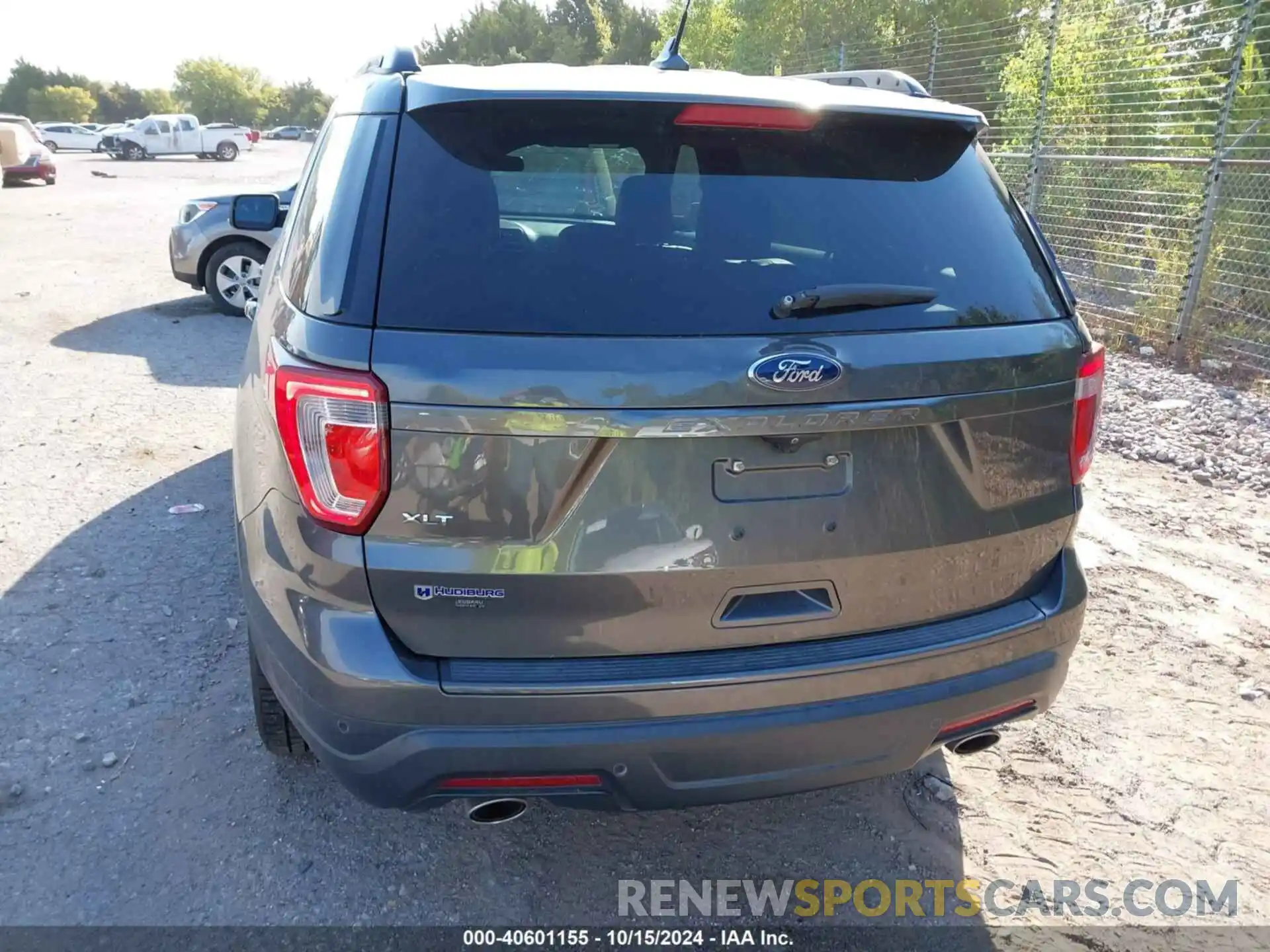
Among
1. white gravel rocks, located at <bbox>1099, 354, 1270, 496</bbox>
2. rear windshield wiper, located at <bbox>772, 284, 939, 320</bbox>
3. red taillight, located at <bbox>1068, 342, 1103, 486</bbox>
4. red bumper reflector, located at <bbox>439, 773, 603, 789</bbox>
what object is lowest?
white gravel rocks, located at <bbox>1099, 354, 1270, 496</bbox>

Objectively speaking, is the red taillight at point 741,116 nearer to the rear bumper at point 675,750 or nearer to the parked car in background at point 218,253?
the rear bumper at point 675,750

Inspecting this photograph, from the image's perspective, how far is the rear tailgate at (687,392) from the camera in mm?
1886

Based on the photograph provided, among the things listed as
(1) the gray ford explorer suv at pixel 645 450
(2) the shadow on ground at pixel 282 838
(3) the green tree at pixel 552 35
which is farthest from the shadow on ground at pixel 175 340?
(3) the green tree at pixel 552 35

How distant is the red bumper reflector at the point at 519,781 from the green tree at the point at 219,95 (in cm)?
9738

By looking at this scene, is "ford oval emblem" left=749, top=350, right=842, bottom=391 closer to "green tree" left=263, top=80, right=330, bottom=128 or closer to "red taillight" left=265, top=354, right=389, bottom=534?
"red taillight" left=265, top=354, right=389, bottom=534

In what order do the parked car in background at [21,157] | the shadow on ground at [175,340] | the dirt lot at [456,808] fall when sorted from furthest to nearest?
1. the parked car in background at [21,157]
2. the shadow on ground at [175,340]
3. the dirt lot at [456,808]

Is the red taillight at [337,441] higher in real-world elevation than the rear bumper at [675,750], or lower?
higher

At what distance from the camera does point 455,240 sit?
2.00 m

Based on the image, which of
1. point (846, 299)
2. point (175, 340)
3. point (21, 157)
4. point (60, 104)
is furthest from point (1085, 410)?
point (60, 104)

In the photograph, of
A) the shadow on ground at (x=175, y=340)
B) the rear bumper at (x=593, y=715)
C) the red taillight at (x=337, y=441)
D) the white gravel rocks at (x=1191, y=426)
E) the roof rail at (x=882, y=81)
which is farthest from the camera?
the shadow on ground at (x=175, y=340)

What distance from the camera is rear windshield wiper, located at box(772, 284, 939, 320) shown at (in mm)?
2037

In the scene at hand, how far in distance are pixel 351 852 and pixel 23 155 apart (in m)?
28.3

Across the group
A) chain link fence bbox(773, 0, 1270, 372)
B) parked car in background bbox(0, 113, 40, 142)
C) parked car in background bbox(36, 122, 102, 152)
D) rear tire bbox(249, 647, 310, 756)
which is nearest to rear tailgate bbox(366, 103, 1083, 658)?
rear tire bbox(249, 647, 310, 756)

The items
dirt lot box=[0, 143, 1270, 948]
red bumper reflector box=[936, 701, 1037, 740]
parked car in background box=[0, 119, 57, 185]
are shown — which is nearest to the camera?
red bumper reflector box=[936, 701, 1037, 740]
